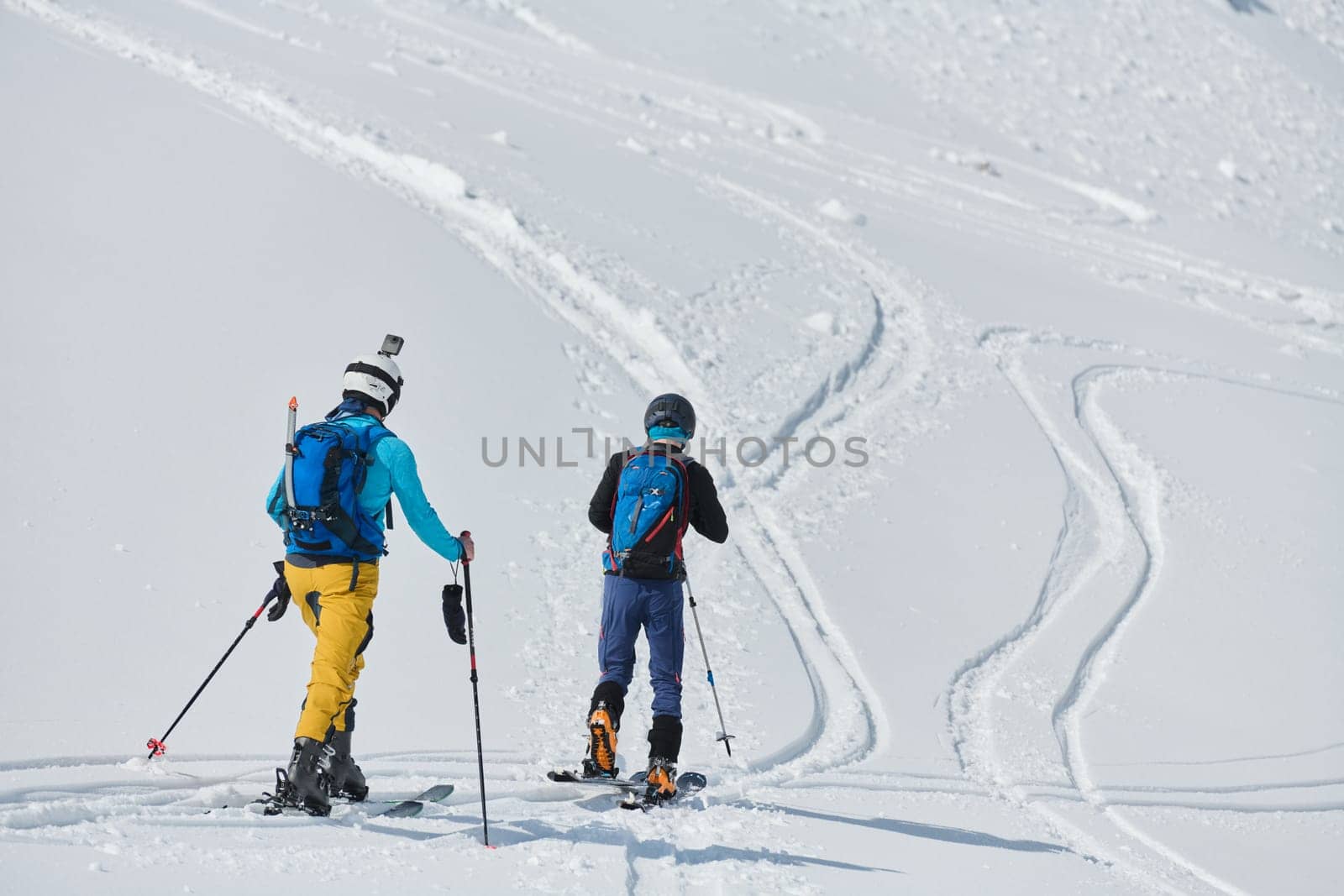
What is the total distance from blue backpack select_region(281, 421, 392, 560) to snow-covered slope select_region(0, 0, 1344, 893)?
43.1 inches

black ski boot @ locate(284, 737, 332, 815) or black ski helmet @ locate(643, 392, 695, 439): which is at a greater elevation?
black ski helmet @ locate(643, 392, 695, 439)

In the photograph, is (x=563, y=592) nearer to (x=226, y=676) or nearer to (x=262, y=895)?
(x=226, y=676)

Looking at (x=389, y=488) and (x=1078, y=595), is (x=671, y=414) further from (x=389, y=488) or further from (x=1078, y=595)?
(x=1078, y=595)

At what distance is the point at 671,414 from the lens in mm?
5645

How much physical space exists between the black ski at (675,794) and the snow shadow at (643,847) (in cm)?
30

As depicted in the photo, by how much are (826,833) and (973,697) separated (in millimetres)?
2786

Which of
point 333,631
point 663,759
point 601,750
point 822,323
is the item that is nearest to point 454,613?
point 333,631

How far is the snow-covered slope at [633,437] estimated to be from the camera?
5211mm

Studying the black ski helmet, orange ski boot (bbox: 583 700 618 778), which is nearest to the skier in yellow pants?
orange ski boot (bbox: 583 700 618 778)

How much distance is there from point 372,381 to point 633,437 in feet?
16.6

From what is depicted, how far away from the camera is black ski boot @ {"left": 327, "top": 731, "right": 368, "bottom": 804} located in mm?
4684

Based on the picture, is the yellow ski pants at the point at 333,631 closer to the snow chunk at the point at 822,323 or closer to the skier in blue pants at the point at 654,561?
the skier in blue pants at the point at 654,561

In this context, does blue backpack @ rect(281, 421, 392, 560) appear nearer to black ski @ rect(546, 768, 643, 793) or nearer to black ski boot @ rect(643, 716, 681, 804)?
black ski @ rect(546, 768, 643, 793)

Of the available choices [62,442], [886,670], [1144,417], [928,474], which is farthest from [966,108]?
[62,442]
